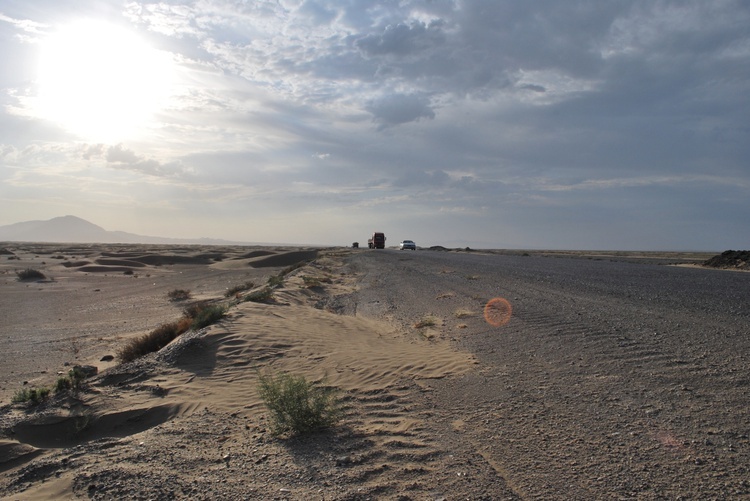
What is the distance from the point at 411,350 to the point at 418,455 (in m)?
4.60

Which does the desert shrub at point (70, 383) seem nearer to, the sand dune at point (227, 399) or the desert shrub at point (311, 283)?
the sand dune at point (227, 399)

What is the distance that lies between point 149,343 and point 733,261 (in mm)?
36902

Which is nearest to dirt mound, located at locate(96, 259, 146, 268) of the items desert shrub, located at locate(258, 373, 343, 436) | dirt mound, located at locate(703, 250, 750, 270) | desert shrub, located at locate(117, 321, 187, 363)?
desert shrub, located at locate(117, 321, 187, 363)

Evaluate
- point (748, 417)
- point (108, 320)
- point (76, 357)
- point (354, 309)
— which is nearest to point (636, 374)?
point (748, 417)

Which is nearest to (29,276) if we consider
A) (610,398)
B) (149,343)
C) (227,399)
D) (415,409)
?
(149,343)

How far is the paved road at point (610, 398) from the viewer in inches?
166

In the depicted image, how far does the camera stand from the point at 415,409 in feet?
20.5

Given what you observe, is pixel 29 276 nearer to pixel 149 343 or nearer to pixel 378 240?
pixel 149 343

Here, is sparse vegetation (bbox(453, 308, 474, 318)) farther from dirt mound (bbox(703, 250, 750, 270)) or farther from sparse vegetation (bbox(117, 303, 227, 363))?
dirt mound (bbox(703, 250, 750, 270))

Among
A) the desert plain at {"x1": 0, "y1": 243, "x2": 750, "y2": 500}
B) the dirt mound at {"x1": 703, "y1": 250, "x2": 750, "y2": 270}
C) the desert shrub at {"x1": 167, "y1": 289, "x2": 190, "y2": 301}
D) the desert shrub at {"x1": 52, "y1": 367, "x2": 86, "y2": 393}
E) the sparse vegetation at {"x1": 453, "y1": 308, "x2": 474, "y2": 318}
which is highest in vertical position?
the dirt mound at {"x1": 703, "y1": 250, "x2": 750, "y2": 270}

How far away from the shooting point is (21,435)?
642 cm

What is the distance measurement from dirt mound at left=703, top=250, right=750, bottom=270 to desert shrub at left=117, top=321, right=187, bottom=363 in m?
34.0

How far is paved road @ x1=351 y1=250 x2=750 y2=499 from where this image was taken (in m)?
4.22

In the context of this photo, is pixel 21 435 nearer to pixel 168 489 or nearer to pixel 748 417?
pixel 168 489
